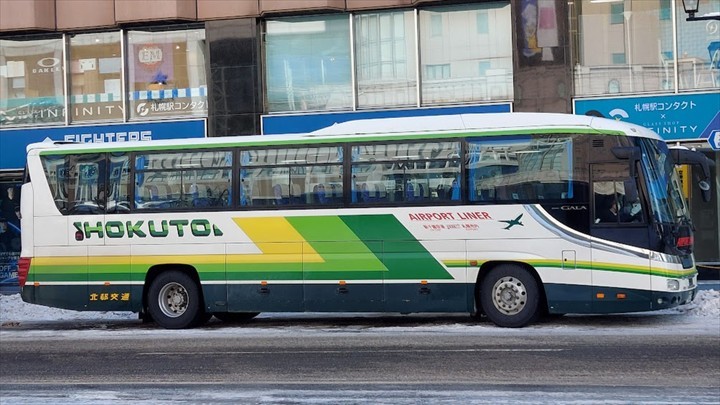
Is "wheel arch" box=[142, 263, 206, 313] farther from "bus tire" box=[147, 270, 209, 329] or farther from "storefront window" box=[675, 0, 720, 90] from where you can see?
"storefront window" box=[675, 0, 720, 90]

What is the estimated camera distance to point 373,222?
49.9 ft

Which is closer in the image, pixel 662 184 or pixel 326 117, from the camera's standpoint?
pixel 662 184

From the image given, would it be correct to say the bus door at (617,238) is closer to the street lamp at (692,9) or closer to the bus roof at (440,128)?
the bus roof at (440,128)

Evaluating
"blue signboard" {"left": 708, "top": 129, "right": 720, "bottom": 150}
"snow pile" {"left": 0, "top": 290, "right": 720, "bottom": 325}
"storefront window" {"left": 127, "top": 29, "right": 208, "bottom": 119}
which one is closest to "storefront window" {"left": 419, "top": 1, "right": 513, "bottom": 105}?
"blue signboard" {"left": 708, "top": 129, "right": 720, "bottom": 150}

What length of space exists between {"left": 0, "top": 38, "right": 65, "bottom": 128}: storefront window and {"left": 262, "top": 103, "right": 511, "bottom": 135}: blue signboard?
5662mm

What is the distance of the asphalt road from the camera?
934 centimetres

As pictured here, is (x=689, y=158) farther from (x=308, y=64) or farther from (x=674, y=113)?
(x=308, y=64)

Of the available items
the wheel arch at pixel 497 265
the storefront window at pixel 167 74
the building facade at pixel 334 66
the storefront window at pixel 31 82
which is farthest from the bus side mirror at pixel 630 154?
the storefront window at pixel 31 82

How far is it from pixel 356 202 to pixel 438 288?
182cm

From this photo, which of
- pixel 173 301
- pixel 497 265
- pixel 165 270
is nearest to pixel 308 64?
pixel 165 270

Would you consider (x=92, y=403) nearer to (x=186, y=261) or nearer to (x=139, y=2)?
(x=186, y=261)

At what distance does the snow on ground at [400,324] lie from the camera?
14414mm

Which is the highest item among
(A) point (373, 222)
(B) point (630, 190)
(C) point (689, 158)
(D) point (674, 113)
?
(D) point (674, 113)

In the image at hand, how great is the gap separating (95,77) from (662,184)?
15516mm
